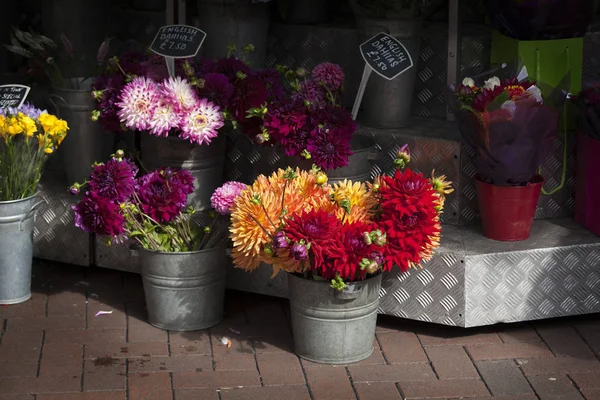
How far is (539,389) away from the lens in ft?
12.3

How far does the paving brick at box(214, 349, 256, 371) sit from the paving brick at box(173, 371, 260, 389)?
0.04 metres

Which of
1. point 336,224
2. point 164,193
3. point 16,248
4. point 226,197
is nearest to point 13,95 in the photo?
point 16,248

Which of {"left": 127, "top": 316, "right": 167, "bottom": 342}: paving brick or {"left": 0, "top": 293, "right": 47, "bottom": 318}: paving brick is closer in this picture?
{"left": 127, "top": 316, "right": 167, "bottom": 342}: paving brick

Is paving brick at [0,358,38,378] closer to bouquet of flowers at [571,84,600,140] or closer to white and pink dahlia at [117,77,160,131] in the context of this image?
white and pink dahlia at [117,77,160,131]

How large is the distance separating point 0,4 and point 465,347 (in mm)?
3160

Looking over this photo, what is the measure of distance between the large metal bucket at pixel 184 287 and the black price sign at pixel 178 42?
785 millimetres

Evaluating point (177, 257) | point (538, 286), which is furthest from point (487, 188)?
point (177, 257)

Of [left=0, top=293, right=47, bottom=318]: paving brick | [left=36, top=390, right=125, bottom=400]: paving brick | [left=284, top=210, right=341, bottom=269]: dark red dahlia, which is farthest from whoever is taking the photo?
[left=0, top=293, right=47, bottom=318]: paving brick

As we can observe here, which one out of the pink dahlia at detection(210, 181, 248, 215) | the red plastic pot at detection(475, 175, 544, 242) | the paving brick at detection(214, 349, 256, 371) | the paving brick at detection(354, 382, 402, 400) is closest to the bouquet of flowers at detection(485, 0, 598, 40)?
the red plastic pot at detection(475, 175, 544, 242)

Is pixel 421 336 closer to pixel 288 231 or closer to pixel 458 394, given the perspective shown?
pixel 458 394

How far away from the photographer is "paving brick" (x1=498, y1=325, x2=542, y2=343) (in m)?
4.16

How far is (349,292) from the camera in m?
3.75

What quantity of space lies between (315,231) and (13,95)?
156 cm

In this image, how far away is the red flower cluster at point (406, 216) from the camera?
3645 mm
